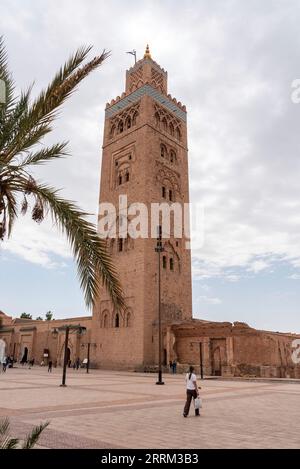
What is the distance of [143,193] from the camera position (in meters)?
33.6

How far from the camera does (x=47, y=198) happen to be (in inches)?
252

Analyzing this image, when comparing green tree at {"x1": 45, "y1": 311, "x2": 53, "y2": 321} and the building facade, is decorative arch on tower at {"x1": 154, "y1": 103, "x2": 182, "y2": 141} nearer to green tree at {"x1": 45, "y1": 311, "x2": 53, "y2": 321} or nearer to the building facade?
the building facade

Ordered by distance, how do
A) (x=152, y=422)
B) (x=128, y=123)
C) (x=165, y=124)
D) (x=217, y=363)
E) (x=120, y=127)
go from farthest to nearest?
(x=120, y=127)
(x=165, y=124)
(x=128, y=123)
(x=217, y=363)
(x=152, y=422)

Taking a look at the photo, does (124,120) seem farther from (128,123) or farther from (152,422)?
(152,422)

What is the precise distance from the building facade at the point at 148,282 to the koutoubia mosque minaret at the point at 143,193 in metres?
0.09

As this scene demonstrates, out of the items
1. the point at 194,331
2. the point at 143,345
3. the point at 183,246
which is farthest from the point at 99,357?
the point at 183,246

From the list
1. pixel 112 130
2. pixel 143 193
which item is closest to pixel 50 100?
pixel 143 193

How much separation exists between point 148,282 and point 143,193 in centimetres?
794

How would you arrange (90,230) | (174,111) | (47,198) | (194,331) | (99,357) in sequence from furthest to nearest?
(174,111)
(99,357)
(194,331)
(47,198)
(90,230)

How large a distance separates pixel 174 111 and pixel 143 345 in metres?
25.0

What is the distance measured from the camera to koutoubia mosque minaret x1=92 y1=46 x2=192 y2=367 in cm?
3058

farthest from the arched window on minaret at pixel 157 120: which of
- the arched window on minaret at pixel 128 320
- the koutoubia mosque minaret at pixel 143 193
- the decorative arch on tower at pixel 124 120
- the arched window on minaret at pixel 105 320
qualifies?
the arched window on minaret at pixel 105 320

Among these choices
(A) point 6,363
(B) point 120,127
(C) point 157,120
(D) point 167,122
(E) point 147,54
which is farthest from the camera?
(E) point 147,54
